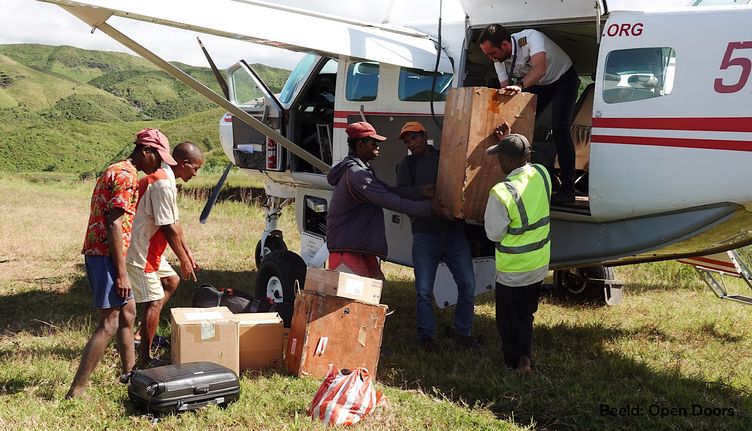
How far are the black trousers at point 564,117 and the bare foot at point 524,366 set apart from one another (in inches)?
58.0

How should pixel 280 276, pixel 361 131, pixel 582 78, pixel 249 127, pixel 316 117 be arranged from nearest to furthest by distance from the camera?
pixel 361 131 < pixel 280 276 < pixel 582 78 < pixel 316 117 < pixel 249 127

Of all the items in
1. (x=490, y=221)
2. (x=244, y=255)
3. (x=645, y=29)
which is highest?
(x=645, y=29)

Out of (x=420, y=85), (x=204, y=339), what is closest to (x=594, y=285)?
(x=420, y=85)

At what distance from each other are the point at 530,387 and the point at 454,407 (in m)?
0.69

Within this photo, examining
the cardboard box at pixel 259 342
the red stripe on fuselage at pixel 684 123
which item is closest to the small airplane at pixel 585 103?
the red stripe on fuselage at pixel 684 123

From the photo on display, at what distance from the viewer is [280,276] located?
7.30 metres

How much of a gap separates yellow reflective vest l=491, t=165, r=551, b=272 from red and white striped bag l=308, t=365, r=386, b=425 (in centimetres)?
147

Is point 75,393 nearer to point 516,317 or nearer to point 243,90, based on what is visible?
point 516,317

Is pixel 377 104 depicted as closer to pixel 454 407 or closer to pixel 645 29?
pixel 645 29

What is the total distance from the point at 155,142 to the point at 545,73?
123 inches

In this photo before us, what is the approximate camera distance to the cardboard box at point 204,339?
17.3ft

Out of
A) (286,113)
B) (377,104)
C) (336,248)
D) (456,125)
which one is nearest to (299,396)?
(336,248)

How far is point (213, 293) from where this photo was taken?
6.78m

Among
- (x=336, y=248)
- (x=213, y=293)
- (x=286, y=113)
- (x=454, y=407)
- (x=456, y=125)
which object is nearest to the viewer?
(x=454, y=407)
